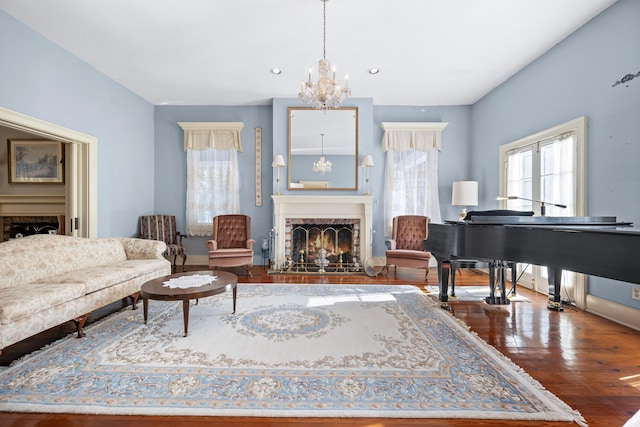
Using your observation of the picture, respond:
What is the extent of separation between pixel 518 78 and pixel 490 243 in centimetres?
337

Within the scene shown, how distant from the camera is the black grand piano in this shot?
4.68ft

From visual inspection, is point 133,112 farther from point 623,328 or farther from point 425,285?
point 623,328

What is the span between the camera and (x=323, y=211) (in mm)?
5188

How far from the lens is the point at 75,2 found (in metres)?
2.75

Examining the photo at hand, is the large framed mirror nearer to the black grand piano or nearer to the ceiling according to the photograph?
the ceiling

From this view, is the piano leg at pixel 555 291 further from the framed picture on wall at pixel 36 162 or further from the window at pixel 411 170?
the framed picture on wall at pixel 36 162

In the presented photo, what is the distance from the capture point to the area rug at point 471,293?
347 centimetres

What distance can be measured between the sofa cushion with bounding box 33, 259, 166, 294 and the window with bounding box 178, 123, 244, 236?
2.13 m

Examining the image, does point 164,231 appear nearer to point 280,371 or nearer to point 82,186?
point 82,186

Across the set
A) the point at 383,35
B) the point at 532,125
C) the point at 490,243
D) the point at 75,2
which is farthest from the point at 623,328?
the point at 75,2

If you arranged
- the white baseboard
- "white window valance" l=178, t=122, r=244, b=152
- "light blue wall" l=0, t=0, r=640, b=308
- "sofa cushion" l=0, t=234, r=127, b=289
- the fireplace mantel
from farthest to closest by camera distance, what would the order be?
"white window valance" l=178, t=122, r=244, b=152, the fireplace mantel, "light blue wall" l=0, t=0, r=640, b=308, the white baseboard, "sofa cushion" l=0, t=234, r=127, b=289

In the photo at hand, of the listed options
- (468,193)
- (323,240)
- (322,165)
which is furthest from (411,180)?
(323,240)

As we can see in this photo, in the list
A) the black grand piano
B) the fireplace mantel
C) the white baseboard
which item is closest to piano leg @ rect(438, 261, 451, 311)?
the black grand piano

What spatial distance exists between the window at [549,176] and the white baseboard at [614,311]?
112 mm
